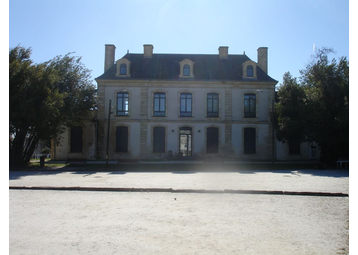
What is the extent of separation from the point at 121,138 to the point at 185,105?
673cm

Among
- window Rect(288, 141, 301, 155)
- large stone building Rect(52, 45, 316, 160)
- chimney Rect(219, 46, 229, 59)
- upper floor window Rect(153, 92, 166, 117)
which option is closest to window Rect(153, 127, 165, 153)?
large stone building Rect(52, 45, 316, 160)

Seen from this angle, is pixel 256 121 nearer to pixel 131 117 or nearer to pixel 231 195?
pixel 131 117

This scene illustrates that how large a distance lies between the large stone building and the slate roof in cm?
17

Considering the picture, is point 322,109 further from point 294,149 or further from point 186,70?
point 186,70

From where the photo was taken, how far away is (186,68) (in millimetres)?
31188

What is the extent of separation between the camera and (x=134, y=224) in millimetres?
6379

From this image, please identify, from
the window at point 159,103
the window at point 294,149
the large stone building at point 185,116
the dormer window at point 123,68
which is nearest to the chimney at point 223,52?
the large stone building at point 185,116

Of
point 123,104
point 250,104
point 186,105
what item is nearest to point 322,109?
point 250,104

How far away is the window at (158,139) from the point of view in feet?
99.8

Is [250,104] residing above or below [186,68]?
below

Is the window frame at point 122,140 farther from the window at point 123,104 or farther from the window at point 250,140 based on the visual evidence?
the window at point 250,140

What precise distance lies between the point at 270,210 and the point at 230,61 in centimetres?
2674

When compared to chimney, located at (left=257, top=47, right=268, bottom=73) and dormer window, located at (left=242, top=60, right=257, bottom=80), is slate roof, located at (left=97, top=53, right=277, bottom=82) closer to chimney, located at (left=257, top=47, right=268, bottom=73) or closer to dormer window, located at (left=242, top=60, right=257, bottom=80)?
dormer window, located at (left=242, top=60, right=257, bottom=80)
